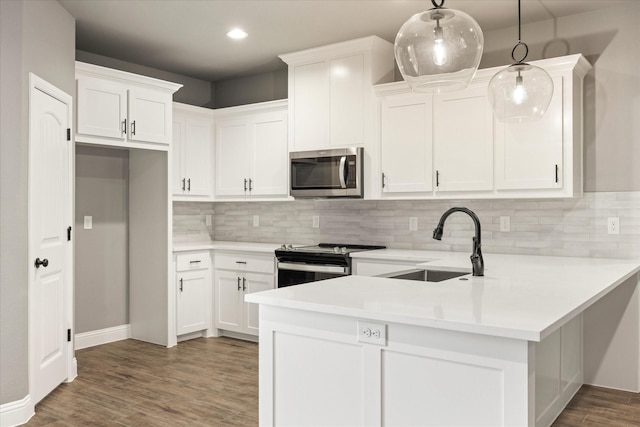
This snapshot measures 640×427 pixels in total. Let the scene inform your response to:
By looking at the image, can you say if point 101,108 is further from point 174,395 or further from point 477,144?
point 477,144

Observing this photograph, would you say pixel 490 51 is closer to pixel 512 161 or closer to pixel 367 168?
pixel 512 161

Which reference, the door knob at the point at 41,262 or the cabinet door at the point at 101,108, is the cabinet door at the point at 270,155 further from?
the door knob at the point at 41,262

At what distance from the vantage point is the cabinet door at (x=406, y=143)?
4.25m

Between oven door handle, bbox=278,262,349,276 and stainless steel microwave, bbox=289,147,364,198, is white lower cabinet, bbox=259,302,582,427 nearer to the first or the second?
oven door handle, bbox=278,262,349,276

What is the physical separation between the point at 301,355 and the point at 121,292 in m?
3.53

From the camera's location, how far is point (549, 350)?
2.79 meters

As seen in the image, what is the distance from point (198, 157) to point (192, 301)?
144 centimetres

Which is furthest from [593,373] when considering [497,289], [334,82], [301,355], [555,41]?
[334,82]

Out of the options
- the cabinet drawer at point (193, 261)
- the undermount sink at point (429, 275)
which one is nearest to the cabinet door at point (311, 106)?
the cabinet drawer at point (193, 261)

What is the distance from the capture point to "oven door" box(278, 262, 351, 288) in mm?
4379

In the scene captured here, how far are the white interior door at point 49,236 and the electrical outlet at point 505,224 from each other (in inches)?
129

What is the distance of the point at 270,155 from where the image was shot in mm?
5234


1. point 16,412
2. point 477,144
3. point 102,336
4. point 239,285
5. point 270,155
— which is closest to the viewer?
point 16,412

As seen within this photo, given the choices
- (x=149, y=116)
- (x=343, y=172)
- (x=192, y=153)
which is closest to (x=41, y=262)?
(x=149, y=116)
